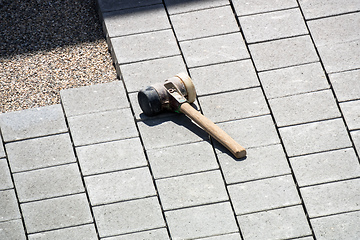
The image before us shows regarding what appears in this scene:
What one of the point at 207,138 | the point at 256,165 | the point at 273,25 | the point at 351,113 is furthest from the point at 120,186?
the point at 273,25

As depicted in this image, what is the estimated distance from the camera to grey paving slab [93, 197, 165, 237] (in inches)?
212

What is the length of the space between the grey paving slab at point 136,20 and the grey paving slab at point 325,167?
7.31ft

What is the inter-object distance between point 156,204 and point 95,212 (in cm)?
55

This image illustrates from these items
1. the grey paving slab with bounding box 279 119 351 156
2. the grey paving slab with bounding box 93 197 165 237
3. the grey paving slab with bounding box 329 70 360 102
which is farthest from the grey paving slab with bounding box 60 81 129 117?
the grey paving slab with bounding box 329 70 360 102

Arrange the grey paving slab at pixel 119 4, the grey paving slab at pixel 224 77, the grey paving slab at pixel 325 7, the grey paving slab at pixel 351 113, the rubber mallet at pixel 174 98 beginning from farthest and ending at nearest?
the grey paving slab at pixel 119 4 → the grey paving slab at pixel 325 7 → the grey paving slab at pixel 224 77 → the grey paving slab at pixel 351 113 → the rubber mallet at pixel 174 98

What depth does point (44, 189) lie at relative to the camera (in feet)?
18.5

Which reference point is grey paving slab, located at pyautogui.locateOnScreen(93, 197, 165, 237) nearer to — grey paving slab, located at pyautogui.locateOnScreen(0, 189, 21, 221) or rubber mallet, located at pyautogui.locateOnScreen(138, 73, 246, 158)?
grey paving slab, located at pyautogui.locateOnScreen(0, 189, 21, 221)

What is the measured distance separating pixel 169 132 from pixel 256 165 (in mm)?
910

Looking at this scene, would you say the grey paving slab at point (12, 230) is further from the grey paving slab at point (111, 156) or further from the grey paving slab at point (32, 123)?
the grey paving slab at point (32, 123)

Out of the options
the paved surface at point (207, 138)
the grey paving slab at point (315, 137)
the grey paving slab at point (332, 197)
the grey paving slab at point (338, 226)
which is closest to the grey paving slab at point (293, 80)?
the paved surface at point (207, 138)

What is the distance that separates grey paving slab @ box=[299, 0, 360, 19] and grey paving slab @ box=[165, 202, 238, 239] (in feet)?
8.84

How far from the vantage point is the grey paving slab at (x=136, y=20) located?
22.5 feet

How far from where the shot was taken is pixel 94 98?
629 centimetres

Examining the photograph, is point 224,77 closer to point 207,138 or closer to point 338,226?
point 207,138
